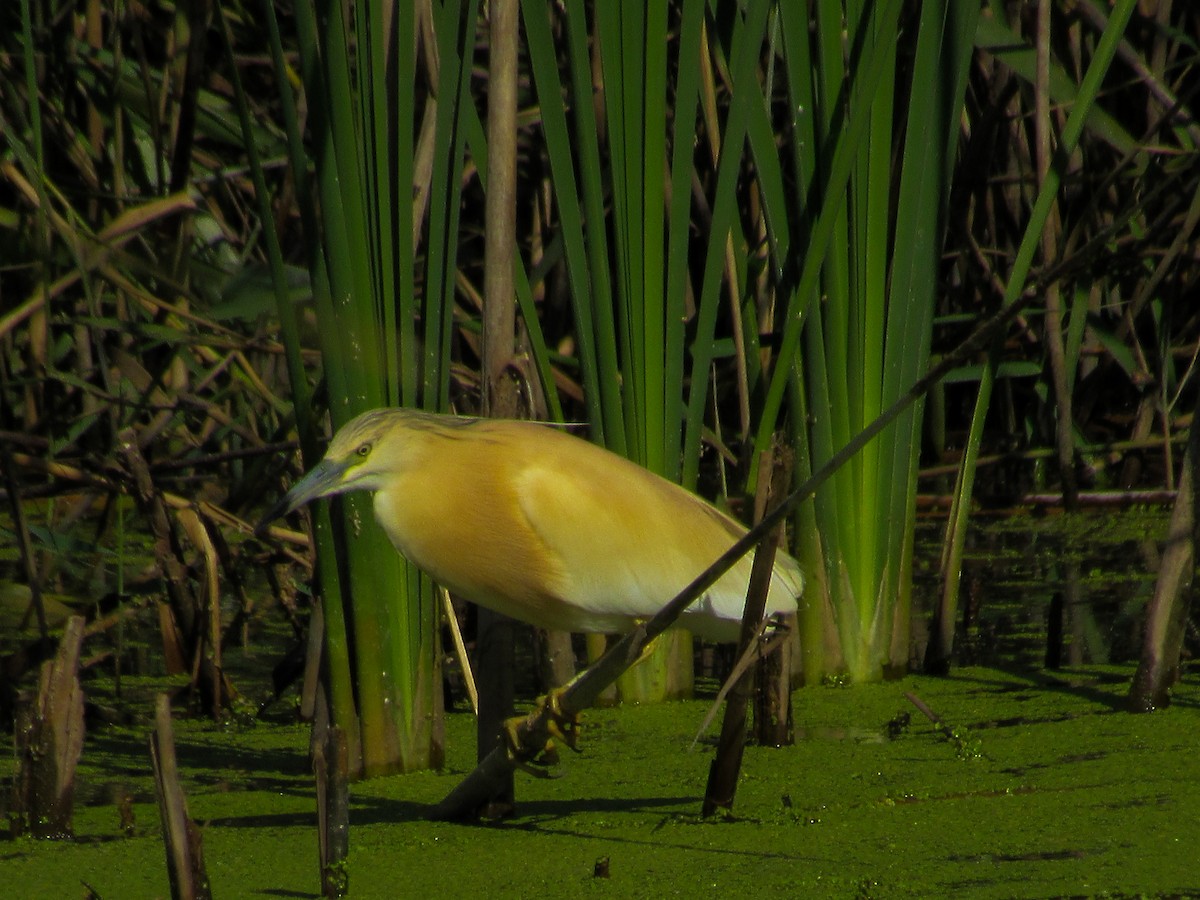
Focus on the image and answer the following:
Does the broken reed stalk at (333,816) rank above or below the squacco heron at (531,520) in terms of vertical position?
below

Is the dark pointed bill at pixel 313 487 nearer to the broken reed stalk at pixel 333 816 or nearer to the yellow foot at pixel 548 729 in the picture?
the broken reed stalk at pixel 333 816

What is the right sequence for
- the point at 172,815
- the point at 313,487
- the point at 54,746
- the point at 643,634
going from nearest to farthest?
the point at 172,815
the point at 643,634
the point at 313,487
the point at 54,746

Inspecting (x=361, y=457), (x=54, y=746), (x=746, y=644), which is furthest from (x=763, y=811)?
(x=54, y=746)

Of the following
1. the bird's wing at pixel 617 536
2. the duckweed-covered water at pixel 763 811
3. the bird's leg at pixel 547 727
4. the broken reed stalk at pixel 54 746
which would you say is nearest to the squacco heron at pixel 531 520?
the bird's wing at pixel 617 536

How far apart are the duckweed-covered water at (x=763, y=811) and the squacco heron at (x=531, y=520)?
0.33 meters

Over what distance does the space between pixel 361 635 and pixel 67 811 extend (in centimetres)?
52

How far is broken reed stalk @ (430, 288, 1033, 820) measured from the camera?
5.24ft

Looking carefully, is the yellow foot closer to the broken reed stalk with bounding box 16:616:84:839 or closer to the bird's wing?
the bird's wing

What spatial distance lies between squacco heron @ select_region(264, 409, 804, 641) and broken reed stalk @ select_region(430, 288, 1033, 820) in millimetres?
223

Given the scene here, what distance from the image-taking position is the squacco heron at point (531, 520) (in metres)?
2.44

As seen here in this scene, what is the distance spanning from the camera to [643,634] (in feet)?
6.89

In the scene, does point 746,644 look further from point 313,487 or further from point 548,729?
point 313,487

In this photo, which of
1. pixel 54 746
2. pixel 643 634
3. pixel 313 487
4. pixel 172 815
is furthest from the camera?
pixel 54 746

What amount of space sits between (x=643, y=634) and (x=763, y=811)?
0.62 metres
